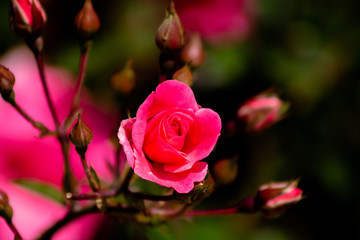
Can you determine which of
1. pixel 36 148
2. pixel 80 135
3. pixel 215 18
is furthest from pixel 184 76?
pixel 215 18

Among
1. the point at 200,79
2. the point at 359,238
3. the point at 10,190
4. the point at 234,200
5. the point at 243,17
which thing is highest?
the point at 243,17

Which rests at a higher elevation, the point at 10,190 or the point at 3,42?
the point at 3,42

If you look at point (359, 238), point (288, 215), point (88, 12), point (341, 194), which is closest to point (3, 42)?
point (88, 12)

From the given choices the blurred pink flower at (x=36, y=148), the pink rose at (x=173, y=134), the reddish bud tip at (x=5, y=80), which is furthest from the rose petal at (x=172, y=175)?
the blurred pink flower at (x=36, y=148)

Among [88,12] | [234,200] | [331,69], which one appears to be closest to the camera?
[88,12]

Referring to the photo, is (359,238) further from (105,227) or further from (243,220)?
(105,227)

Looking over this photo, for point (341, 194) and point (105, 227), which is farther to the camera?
point (341, 194)
